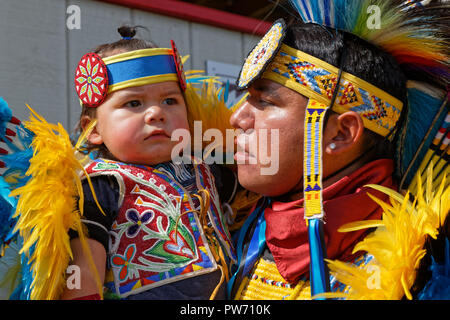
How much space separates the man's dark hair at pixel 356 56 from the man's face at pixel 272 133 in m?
0.15

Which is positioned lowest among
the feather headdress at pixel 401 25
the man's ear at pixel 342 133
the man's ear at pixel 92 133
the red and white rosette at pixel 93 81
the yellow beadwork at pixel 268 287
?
the yellow beadwork at pixel 268 287

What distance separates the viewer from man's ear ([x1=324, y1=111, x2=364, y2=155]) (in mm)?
1863

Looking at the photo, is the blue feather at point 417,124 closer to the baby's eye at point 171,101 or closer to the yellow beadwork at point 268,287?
the yellow beadwork at point 268,287

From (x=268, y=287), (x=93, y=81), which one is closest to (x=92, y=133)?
(x=93, y=81)

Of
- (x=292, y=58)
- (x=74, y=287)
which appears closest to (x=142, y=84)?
(x=292, y=58)

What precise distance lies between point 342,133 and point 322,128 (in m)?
0.10

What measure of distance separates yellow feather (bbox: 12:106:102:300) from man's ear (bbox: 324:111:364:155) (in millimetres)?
771

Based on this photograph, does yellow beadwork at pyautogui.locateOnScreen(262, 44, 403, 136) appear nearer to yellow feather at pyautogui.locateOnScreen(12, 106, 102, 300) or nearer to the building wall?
yellow feather at pyautogui.locateOnScreen(12, 106, 102, 300)

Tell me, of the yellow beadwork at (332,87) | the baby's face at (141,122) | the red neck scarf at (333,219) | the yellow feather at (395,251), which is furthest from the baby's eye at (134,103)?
the yellow feather at (395,251)

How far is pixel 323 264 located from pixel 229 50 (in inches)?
73.1

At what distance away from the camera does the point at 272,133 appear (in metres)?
1.88

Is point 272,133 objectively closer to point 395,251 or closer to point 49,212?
point 395,251

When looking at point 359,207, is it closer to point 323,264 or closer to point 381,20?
point 323,264

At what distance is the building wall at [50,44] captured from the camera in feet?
8.56
